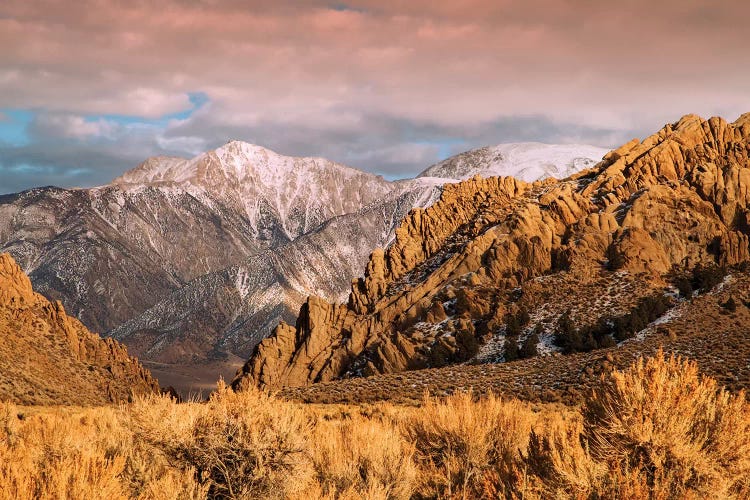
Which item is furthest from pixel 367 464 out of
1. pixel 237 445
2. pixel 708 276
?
pixel 708 276

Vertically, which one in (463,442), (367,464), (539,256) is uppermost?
(539,256)

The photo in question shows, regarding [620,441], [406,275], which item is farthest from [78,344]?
[620,441]

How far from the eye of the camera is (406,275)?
7594 centimetres

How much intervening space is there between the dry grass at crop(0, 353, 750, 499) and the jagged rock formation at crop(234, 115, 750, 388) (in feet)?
121

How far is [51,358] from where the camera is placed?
59.7 m

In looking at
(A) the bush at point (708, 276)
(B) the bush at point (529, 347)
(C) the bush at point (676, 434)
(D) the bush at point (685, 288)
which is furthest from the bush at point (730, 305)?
(C) the bush at point (676, 434)

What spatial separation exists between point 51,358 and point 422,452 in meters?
54.9

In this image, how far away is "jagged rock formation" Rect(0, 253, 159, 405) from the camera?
50406 mm

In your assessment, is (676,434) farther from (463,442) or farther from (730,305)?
(730,305)

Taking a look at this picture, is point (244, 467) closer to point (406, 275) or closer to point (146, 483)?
point (146, 483)

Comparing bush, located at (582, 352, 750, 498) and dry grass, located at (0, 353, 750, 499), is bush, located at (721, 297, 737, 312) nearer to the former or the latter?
dry grass, located at (0, 353, 750, 499)

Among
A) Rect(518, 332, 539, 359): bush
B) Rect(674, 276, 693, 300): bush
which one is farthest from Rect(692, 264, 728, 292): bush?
Rect(518, 332, 539, 359): bush

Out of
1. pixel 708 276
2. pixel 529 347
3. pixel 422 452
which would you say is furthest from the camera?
pixel 708 276

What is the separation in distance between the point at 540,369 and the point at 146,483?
1267 inches
